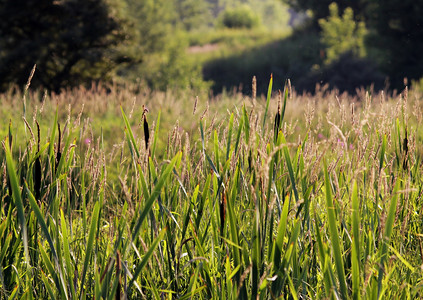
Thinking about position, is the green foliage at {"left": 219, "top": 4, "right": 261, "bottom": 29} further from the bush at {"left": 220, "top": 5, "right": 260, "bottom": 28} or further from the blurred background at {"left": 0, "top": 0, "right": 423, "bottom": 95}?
the blurred background at {"left": 0, "top": 0, "right": 423, "bottom": 95}

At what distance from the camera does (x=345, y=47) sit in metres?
18.4

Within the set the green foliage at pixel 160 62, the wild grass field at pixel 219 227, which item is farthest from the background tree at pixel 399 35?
the wild grass field at pixel 219 227

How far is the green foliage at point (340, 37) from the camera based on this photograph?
17469mm

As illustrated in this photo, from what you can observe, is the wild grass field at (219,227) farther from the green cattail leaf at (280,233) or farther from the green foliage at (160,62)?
the green foliage at (160,62)

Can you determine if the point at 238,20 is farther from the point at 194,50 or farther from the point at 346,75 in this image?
the point at 346,75

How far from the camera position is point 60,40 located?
9.98 metres

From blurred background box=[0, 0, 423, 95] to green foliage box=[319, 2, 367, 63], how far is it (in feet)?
0.12

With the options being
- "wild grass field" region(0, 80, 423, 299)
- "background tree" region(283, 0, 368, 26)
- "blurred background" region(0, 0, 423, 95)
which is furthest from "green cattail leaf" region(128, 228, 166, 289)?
"background tree" region(283, 0, 368, 26)

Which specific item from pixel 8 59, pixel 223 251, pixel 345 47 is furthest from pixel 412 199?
pixel 345 47

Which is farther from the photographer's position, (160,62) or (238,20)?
(238,20)

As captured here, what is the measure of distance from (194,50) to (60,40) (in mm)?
16331

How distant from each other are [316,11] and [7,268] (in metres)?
24.9

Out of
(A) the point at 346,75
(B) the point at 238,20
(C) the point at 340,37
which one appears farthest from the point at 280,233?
(B) the point at 238,20

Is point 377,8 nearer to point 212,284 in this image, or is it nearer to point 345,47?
point 345,47
